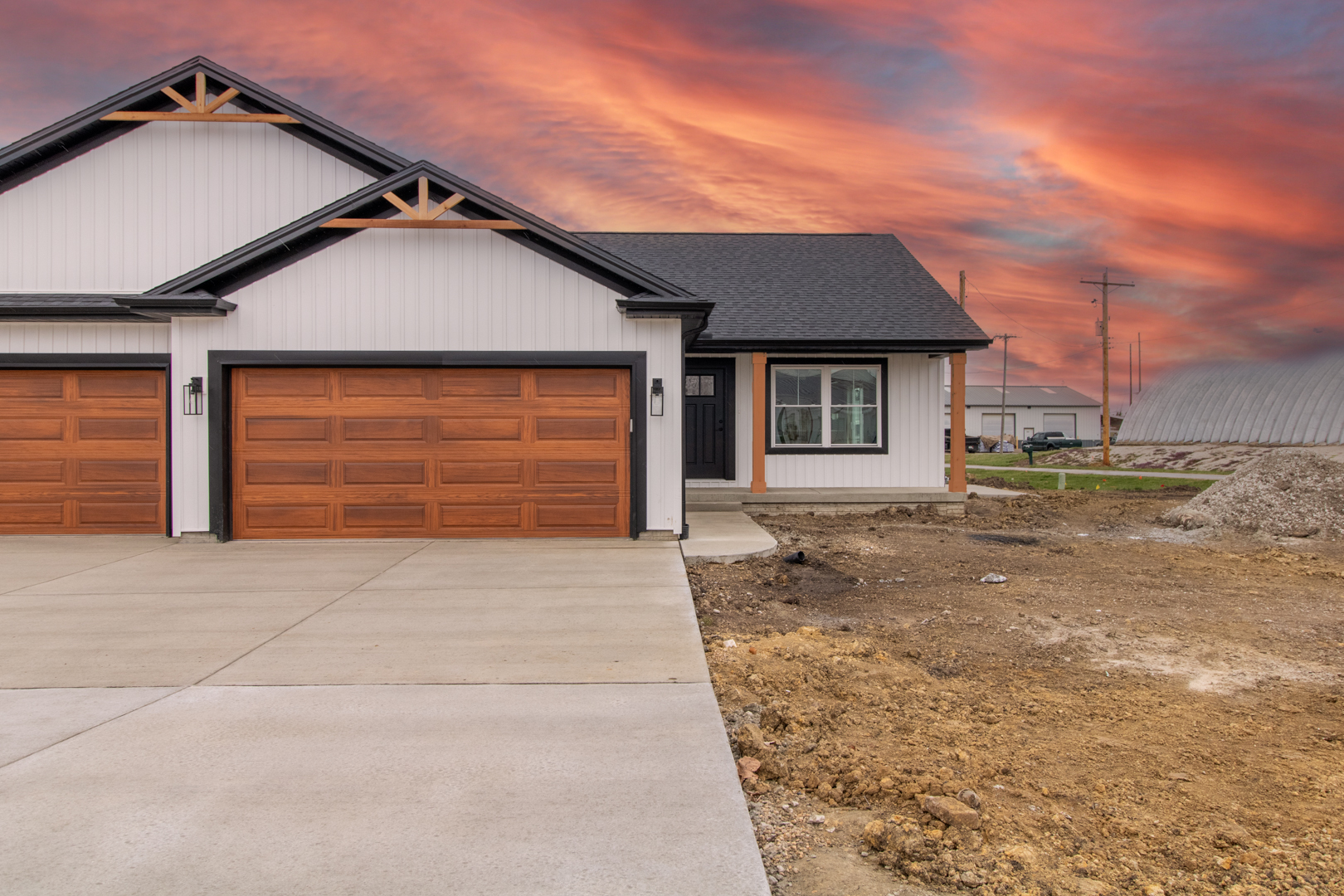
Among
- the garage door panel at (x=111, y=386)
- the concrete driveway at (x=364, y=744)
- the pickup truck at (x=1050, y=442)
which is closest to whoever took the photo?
the concrete driveway at (x=364, y=744)

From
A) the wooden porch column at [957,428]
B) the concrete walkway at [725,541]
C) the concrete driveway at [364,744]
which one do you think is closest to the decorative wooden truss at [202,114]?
the concrete driveway at [364,744]

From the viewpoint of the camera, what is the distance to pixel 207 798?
130 inches

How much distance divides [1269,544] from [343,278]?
46.7 ft

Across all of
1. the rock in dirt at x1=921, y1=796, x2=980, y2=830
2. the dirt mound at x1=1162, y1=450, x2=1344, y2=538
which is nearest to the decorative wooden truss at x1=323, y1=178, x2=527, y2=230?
the rock in dirt at x1=921, y1=796, x2=980, y2=830

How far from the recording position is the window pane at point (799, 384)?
15.4 metres

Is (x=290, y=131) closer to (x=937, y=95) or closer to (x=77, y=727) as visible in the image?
(x=77, y=727)

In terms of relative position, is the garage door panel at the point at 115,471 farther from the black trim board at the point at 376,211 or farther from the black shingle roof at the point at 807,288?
the black shingle roof at the point at 807,288

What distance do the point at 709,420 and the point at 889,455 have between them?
12.1ft

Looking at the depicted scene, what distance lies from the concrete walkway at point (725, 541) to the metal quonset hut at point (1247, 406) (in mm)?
44809

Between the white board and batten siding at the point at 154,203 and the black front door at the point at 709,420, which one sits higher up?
the white board and batten siding at the point at 154,203

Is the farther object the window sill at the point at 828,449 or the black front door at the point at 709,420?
the black front door at the point at 709,420

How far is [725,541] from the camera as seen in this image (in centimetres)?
1017

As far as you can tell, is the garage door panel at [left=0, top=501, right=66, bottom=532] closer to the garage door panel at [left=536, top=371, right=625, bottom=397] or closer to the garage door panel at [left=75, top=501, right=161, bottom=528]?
the garage door panel at [left=75, top=501, right=161, bottom=528]

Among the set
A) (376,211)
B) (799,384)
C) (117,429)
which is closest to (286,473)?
(117,429)
